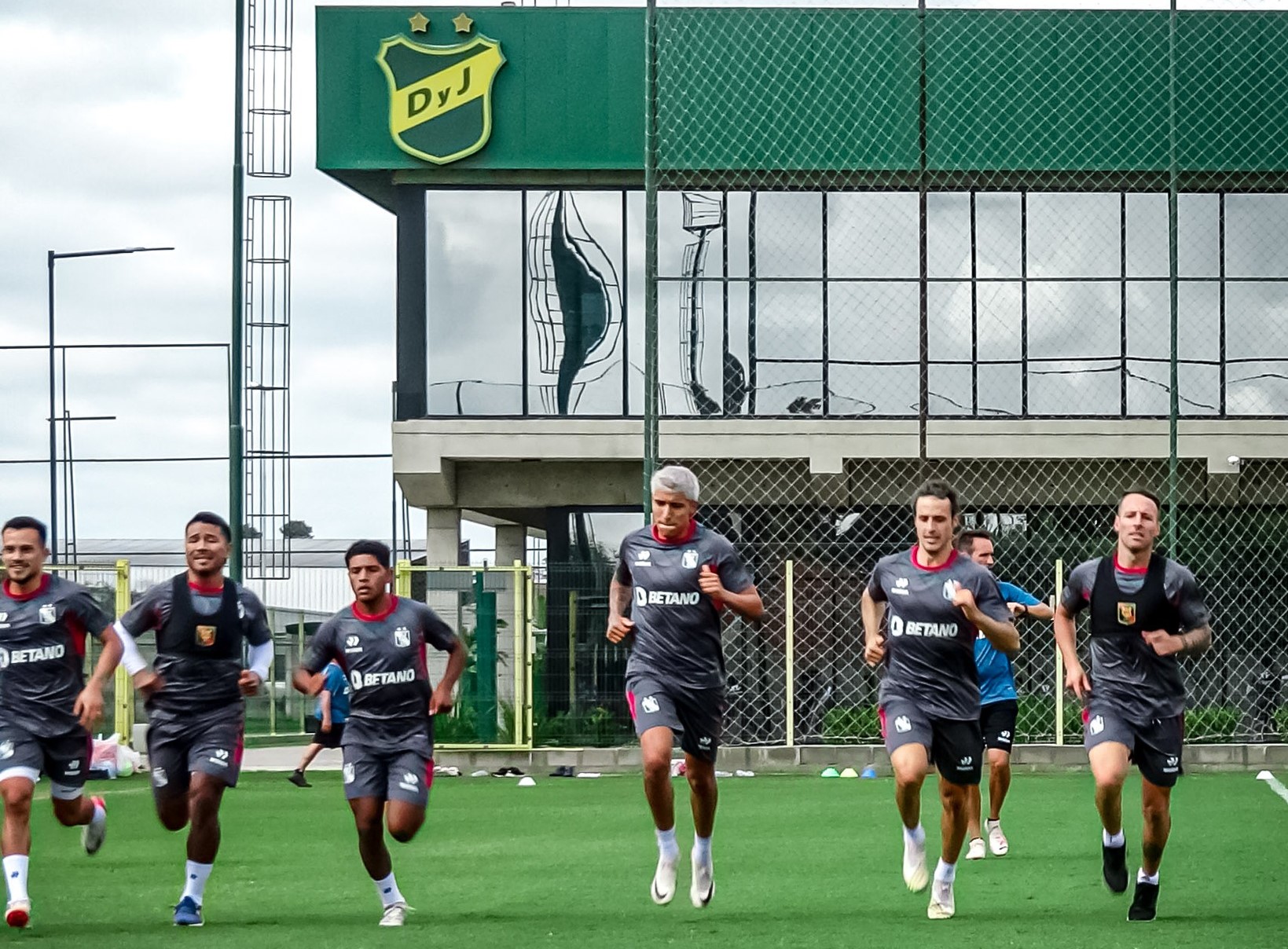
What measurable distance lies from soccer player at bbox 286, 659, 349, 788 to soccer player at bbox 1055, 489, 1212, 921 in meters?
4.39

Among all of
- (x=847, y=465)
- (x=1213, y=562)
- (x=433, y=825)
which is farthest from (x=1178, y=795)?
(x=847, y=465)

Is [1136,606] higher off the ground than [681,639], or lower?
higher

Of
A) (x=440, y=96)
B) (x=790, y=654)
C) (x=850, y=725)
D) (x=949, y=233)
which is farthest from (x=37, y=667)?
(x=949, y=233)

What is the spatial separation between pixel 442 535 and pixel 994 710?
1430 cm

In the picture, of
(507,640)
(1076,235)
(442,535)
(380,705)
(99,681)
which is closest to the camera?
(99,681)

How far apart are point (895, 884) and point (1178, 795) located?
278 inches

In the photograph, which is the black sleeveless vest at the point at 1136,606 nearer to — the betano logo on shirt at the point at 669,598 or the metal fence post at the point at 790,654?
the betano logo on shirt at the point at 669,598

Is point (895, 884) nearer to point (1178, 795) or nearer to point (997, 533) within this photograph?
point (1178, 795)

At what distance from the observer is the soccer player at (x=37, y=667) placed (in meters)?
9.40

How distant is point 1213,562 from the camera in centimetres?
2100

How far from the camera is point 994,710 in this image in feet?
39.8

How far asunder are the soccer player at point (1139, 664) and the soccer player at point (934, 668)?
445 mm

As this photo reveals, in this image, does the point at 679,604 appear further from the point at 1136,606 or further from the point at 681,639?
the point at 1136,606

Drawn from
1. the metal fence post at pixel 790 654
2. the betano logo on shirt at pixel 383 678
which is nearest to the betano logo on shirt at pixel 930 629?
the betano logo on shirt at pixel 383 678
